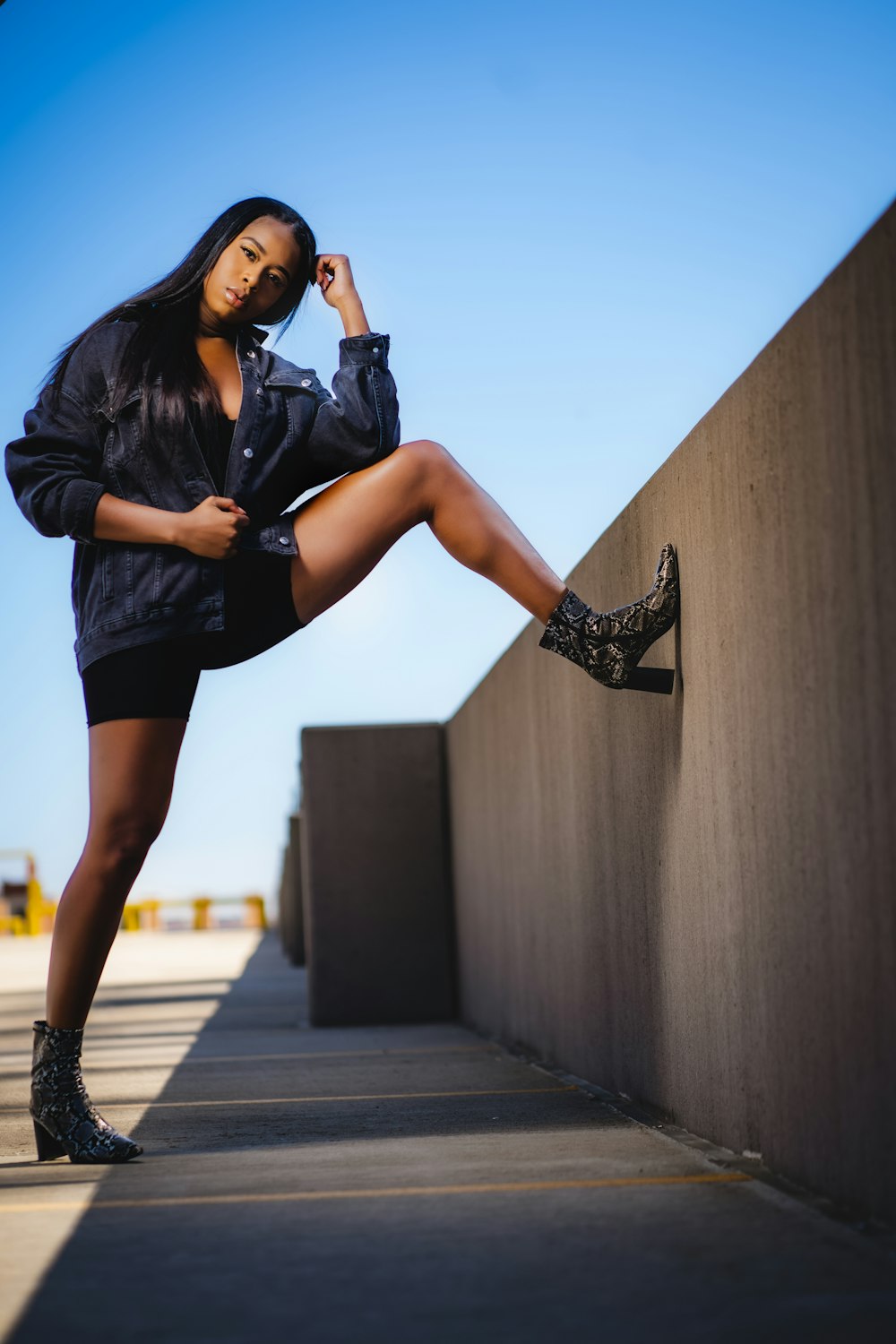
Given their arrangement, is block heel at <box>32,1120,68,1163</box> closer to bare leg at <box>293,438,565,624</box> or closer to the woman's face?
bare leg at <box>293,438,565,624</box>

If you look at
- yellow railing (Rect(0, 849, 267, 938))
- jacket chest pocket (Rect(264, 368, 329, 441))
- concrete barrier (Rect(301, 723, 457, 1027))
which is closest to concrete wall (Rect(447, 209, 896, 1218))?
jacket chest pocket (Rect(264, 368, 329, 441))

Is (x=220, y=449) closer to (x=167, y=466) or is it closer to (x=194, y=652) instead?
(x=167, y=466)

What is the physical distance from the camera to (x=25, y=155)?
325 inches

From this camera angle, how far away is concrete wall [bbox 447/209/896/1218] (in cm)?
180

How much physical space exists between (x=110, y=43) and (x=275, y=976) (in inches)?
319

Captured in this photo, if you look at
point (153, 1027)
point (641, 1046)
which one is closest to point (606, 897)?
point (641, 1046)

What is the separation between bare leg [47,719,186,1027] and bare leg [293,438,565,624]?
43cm

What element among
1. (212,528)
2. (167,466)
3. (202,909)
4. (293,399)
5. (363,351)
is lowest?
(202,909)

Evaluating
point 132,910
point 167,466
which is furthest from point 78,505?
point 132,910

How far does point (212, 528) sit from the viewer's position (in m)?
2.53

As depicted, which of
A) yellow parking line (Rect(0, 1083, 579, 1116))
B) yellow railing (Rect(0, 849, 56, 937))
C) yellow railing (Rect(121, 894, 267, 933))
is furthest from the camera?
yellow railing (Rect(121, 894, 267, 933))

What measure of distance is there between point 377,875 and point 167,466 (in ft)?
16.7

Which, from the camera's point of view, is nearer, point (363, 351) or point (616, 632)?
point (616, 632)

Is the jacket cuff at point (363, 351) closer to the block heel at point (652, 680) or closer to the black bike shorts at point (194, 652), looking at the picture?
the black bike shorts at point (194, 652)
